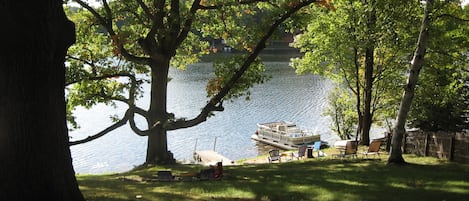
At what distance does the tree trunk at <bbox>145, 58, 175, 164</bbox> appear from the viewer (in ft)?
59.8

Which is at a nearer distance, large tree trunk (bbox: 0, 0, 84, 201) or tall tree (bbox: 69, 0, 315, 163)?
large tree trunk (bbox: 0, 0, 84, 201)

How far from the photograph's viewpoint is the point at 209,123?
132 feet

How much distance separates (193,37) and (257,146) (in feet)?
54.9

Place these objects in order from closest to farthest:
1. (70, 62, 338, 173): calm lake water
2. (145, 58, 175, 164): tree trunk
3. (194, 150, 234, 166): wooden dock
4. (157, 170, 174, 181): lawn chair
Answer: (157, 170, 174, 181): lawn chair → (145, 58, 175, 164): tree trunk → (194, 150, 234, 166): wooden dock → (70, 62, 338, 173): calm lake water

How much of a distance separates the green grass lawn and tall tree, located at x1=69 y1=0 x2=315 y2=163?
14.2 ft

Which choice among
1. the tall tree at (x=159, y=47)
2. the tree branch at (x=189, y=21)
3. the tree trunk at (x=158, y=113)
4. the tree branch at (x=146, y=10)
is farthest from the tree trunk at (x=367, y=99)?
the tree branch at (x=146, y=10)

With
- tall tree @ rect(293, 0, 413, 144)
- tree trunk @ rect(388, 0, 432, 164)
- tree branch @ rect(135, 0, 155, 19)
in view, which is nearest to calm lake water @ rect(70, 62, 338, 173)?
tall tree @ rect(293, 0, 413, 144)

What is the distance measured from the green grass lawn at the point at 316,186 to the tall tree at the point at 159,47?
4328mm

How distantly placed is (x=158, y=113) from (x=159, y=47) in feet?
8.97

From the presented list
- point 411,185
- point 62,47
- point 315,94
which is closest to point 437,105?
point 411,185

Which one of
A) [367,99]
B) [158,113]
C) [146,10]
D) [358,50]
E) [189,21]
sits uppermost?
[146,10]

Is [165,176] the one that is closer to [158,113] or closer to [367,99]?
[158,113]

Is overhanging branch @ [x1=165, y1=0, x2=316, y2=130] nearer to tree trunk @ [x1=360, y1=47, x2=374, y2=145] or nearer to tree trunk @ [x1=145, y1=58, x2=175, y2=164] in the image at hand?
tree trunk @ [x1=145, y1=58, x2=175, y2=164]

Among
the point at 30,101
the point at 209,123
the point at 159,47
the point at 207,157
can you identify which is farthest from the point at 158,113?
the point at 209,123
